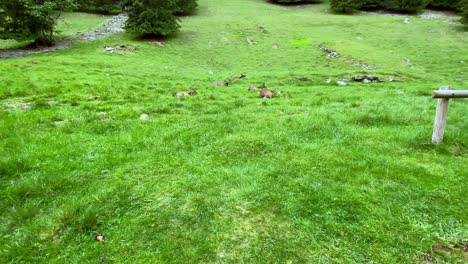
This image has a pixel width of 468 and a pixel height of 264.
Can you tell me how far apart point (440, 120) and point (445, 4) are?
133ft

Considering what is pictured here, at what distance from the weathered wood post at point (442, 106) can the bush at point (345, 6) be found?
36.1 m

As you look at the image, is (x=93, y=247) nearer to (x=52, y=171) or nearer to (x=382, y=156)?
(x=52, y=171)

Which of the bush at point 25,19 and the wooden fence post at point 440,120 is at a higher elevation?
the bush at point 25,19

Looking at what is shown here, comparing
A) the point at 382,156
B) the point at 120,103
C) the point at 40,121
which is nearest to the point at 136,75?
the point at 120,103

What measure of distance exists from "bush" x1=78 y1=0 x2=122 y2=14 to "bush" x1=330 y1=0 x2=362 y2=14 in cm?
2502

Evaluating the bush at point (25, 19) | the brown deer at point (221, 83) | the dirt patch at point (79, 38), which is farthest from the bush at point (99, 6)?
the brown deer at point (221, 83)

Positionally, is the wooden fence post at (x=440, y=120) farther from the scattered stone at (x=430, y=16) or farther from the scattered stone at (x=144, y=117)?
the scattered stone at (x=430, y=16)

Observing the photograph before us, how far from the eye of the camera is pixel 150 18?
2527 cm

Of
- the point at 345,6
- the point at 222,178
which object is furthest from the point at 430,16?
the point at 222,178

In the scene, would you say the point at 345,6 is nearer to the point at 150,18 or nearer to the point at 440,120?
the point at 150,18

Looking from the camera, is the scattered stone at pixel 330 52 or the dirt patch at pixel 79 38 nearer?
the dirt patch at pixel 79 38

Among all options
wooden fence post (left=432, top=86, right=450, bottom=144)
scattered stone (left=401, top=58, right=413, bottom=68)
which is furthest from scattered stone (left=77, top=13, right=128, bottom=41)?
wooden fence post (left=432, top=86, right=450, bottom=144)

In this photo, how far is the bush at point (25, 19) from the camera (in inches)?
763

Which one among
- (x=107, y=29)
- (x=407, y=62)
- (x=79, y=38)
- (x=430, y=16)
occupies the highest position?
(x=430, y=16)
